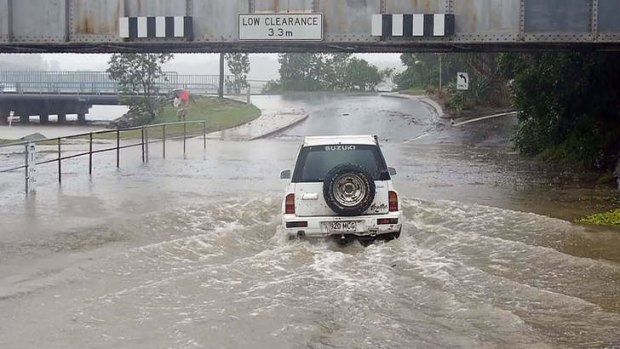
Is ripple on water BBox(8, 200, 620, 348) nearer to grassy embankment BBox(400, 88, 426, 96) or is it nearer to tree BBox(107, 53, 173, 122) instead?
tree BBox(107, 53, 173, 122)

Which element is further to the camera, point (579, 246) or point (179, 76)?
point (179, 76)

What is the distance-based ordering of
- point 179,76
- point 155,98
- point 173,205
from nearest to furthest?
point 173,205 → point 155,98 → point 179,76

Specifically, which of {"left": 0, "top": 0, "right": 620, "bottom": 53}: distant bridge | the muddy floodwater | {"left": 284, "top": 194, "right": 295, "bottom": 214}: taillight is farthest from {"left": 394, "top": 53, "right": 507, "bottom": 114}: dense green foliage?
{"left": 284, "top": 194, "right": 295, "bottom": 214}: taillight

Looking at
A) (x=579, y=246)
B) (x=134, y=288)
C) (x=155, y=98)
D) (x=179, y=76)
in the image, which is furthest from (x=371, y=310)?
(x=179, y=76)

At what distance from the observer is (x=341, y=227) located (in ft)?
39.4

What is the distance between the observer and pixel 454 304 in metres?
9.20

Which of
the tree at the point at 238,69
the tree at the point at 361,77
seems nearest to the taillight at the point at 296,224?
the tree at the point at 238,69

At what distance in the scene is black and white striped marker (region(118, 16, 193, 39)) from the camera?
18.0m

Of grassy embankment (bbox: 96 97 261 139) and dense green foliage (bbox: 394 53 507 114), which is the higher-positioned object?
dense green foliage (bbox: 394 53 507 114)

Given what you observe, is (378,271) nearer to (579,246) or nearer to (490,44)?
(579,246)

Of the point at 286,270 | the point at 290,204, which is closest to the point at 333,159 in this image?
the point at 290,204

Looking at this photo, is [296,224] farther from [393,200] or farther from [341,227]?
[393,200]

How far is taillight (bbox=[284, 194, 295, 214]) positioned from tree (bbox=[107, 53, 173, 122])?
3382 centimetres

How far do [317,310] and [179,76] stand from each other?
65.1 m
